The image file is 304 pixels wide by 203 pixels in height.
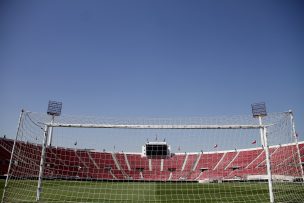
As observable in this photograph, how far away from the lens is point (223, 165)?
37344mm

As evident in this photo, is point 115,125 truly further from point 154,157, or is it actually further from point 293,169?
point 154,157

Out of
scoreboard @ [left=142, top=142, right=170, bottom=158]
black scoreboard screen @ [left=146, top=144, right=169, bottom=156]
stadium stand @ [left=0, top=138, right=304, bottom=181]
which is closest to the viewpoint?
stadium stand @ [left=0, top=138, right=304, bottom=181]

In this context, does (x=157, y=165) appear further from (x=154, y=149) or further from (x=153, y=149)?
(x=154, y=149)

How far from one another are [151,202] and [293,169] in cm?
509

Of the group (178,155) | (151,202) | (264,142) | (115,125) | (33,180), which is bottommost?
(151,202)

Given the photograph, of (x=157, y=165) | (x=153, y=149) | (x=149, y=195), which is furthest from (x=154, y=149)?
(x=149, y=195)

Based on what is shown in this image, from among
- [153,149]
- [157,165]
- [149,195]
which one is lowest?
[149,195]

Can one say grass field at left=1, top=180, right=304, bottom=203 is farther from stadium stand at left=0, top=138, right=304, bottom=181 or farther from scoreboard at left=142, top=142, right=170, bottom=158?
scoreboard at left=142, top=142, right=170, bottom=158

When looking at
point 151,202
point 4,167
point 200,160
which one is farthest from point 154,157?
point 151,202

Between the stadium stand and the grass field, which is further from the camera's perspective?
the stadium stand

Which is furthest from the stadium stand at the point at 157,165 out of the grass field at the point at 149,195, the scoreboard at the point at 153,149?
the grass field at the point at 149,195

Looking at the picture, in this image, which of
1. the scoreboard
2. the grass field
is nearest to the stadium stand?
the scoreboard

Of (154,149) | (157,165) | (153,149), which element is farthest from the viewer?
(154,149)

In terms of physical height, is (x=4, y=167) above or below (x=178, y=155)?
below
